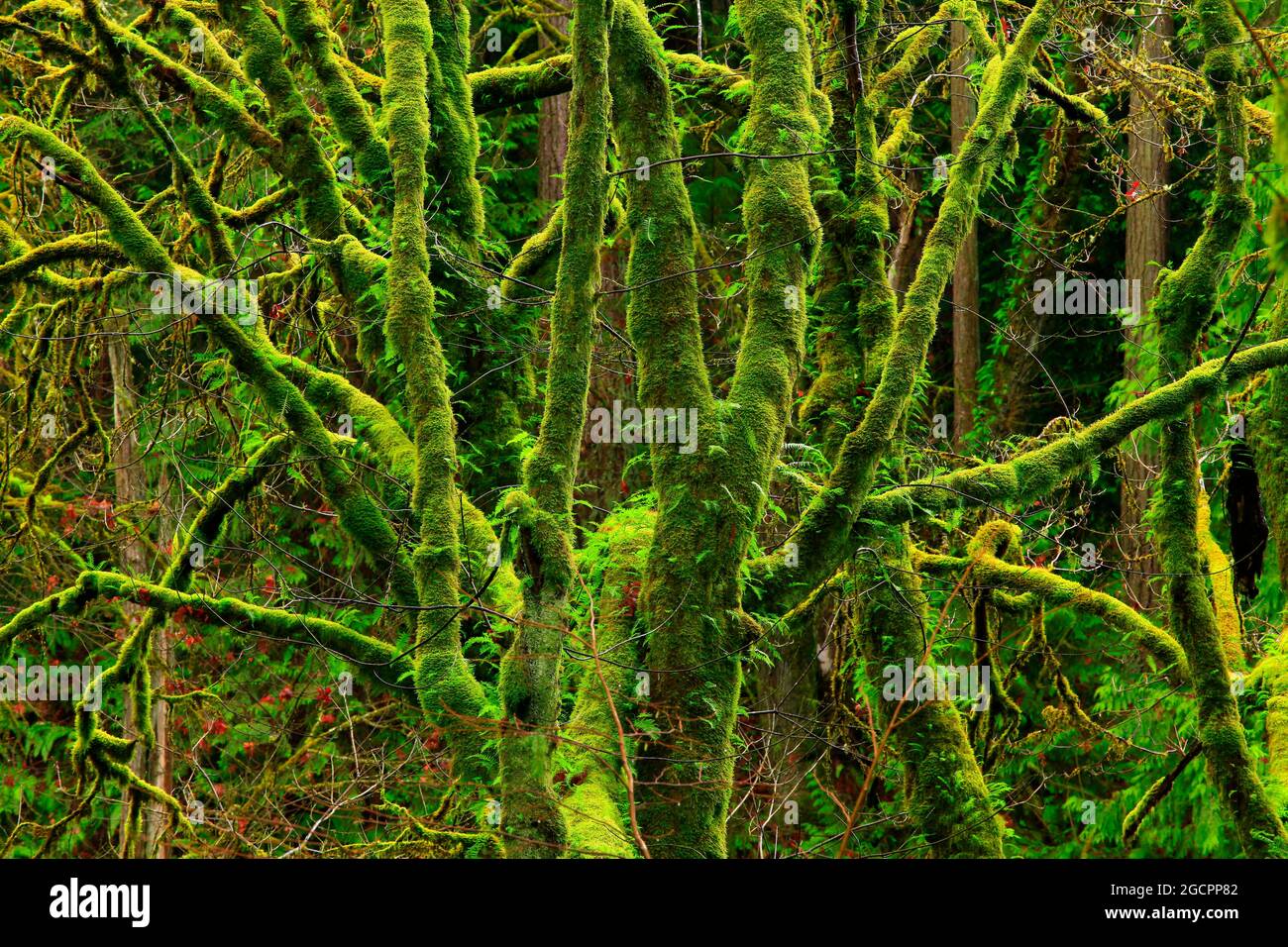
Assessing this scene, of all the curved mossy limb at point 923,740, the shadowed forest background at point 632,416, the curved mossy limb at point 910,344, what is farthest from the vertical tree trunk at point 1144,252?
the curved mossy limb at point 910,344

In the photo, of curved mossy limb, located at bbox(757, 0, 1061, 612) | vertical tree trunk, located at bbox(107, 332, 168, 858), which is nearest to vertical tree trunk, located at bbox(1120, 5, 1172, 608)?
curved mossy limb, located at bbox(757, 0, 1061, 612)

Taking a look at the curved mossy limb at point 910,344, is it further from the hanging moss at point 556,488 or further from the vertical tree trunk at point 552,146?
the vertical tree trunk at point 552,146

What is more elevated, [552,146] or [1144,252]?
[552,146]

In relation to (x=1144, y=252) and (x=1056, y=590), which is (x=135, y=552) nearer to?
(x=1056, y=590)

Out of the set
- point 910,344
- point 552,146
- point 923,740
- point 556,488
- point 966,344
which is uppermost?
point 552,146

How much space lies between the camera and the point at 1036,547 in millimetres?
15109

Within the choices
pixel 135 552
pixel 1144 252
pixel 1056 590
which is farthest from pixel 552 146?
pixel 1056 590

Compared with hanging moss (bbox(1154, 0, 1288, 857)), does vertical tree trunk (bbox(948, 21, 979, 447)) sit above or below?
above

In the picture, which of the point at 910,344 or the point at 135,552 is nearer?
the point at 910,344

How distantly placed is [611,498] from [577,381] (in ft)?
25.6

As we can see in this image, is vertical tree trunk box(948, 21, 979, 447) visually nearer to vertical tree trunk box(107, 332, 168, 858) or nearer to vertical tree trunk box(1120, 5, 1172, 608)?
vertical tree trunk box(1120, 5, 1172, 608)

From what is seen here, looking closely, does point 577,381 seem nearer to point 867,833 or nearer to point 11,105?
point 11,105

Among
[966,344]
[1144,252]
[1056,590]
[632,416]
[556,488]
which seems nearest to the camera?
[556,488]

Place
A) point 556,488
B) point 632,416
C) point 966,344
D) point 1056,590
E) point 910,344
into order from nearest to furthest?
point 556,488 → point 910,344 → point 632,416 → point 1056,590 → point 966,344
